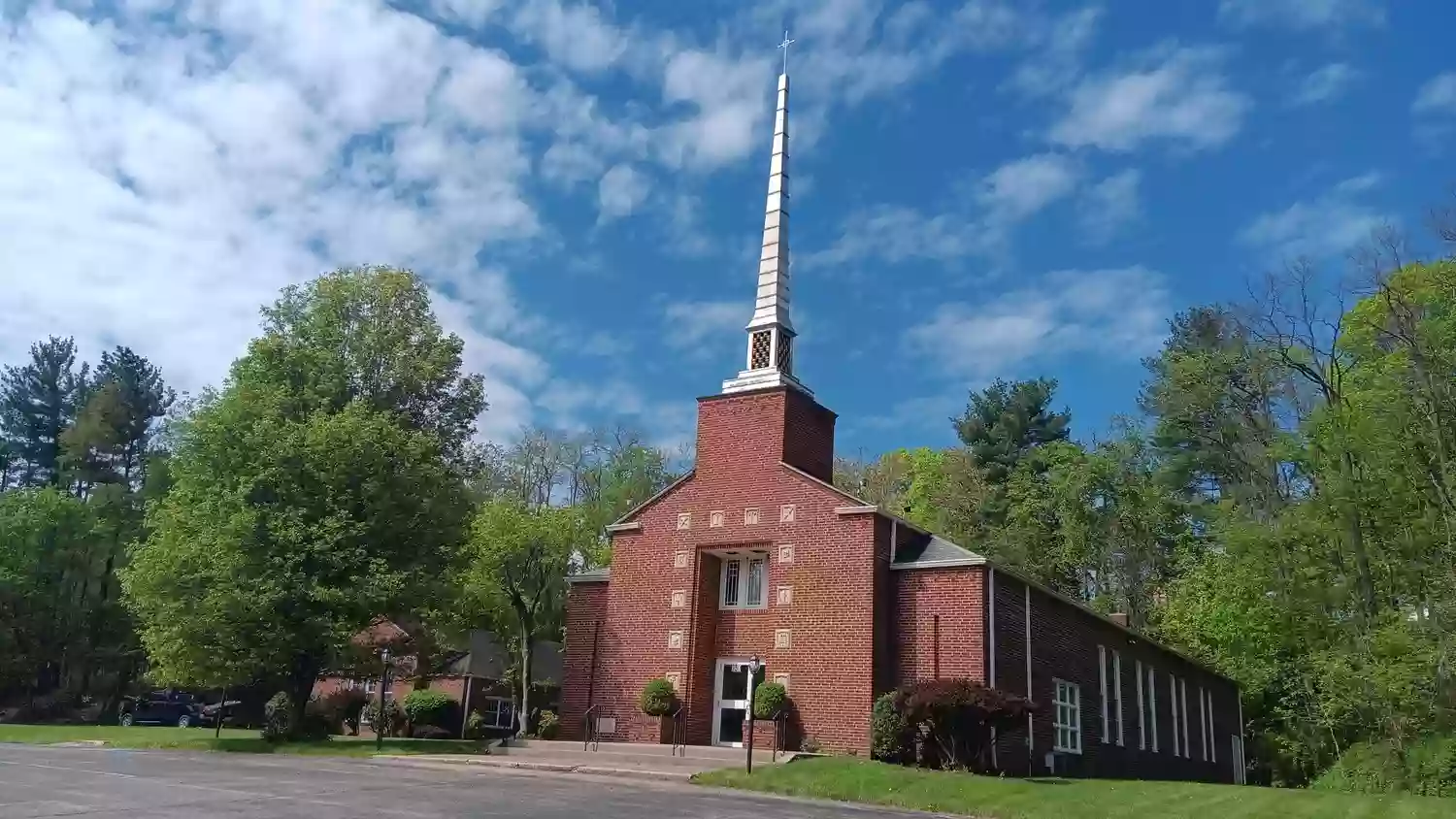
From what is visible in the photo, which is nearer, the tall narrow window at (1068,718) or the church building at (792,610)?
the church building at (792,610)

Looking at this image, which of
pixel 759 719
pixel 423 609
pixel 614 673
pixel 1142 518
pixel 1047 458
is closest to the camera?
pixel 759 719

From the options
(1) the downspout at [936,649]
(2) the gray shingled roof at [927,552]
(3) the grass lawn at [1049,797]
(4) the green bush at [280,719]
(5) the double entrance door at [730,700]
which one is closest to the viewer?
(3) the grass lawn at [1049,797]

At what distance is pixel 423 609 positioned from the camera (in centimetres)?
2930

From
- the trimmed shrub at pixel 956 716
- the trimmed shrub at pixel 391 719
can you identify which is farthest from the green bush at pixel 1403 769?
the trimmed shrub at pixel 391 719

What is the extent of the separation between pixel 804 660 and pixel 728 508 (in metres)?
4.13

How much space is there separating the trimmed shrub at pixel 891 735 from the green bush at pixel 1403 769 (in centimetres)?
1080

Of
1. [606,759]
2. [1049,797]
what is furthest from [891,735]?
[606,759]

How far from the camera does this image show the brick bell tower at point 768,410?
26.5 metres

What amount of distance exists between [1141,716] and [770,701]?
13171 mm

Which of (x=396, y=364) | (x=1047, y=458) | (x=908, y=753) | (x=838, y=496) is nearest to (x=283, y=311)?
(x=396, y=364)

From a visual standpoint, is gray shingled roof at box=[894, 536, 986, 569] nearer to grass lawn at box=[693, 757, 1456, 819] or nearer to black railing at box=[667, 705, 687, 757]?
grass lawn at box=[693, 757, 1456, 819]

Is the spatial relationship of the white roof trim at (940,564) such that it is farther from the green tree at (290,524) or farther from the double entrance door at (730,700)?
the green tree at (290,524)

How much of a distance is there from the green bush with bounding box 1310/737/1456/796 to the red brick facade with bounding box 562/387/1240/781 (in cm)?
520

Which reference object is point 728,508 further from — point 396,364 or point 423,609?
point 396,364
